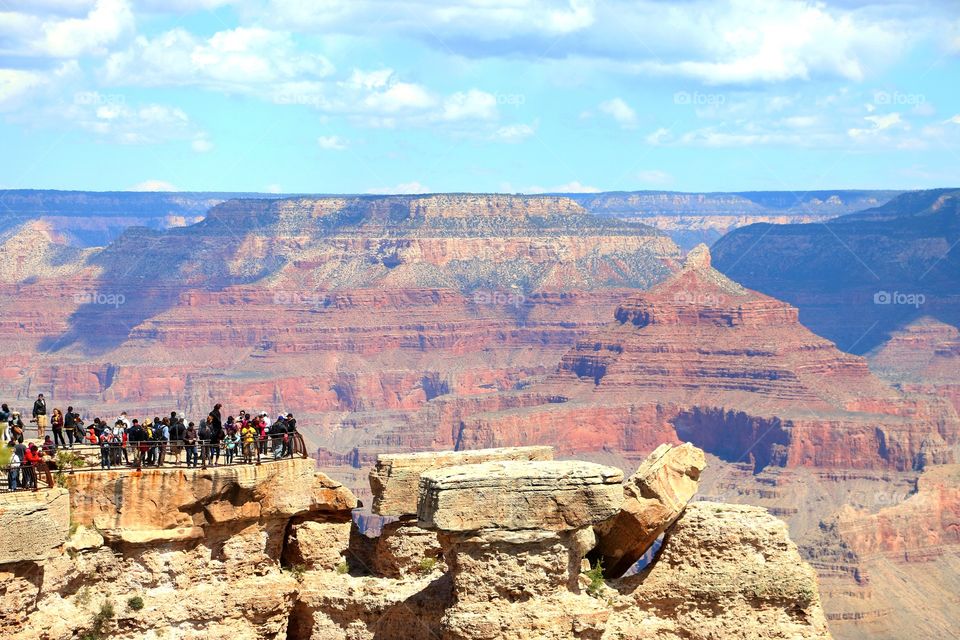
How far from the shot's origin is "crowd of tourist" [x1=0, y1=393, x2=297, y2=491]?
25828 mm

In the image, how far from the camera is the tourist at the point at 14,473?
77.9ft

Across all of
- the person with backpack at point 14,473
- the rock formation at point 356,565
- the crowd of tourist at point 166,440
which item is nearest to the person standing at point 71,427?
the crowd of tourist at point 166,440

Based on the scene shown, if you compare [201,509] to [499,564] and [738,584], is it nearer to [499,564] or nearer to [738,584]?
[499,564]

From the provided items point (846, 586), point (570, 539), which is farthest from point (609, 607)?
point (846, 586)

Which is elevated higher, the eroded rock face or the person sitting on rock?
the person sitting on rock

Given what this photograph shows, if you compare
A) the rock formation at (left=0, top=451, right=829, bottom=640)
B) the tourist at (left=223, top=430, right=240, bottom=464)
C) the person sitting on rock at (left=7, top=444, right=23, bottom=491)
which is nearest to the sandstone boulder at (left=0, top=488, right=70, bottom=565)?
the rock formation at (left=0, top=451, right=829, bottom=640)

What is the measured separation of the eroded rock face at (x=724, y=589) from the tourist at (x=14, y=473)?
7959 mm

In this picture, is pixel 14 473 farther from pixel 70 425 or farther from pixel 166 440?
pixel 70 425

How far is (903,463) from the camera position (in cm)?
18325

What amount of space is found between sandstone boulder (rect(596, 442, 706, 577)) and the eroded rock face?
38cm

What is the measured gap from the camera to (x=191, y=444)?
1023 inches

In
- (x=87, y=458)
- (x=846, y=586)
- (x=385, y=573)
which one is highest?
(x=87, y=458)

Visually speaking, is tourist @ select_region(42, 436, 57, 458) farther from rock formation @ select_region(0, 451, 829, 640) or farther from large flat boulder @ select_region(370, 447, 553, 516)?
large flat boulder @ select_region(370, 447, 553, 516)

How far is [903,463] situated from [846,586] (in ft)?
144
